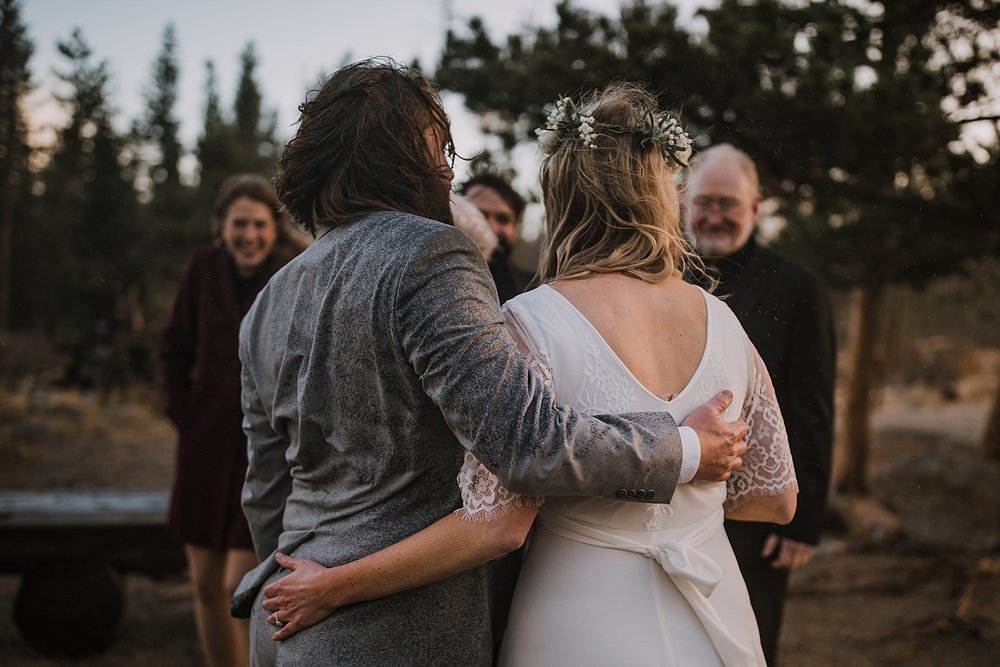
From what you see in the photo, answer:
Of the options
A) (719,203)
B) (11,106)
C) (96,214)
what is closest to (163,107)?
(96,214)

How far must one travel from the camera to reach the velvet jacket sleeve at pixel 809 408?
2.92 metres

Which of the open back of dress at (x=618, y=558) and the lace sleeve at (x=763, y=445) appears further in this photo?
the lace sleeve at (x=763, y=445)

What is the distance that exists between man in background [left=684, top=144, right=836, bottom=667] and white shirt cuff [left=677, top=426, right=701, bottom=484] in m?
1.36

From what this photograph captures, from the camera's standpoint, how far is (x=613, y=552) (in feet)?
5.62

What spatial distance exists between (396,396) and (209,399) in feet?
7.51

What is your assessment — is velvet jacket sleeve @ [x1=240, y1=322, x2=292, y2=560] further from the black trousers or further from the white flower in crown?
the black trousers

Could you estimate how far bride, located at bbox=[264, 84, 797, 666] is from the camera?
1585 mm

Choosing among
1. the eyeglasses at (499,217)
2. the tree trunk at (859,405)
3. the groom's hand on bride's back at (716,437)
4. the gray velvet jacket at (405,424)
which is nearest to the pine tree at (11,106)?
the eyeglasses at (499,217)

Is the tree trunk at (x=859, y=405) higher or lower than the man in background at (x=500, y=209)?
lower

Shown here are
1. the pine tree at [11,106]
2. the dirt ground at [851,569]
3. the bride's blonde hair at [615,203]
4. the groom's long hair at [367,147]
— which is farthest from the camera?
the pine tree at [11,106]

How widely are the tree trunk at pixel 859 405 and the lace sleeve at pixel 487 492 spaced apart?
8.75 metres

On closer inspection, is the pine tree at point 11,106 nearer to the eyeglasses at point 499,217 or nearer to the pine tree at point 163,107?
the pine tree at point 163,107

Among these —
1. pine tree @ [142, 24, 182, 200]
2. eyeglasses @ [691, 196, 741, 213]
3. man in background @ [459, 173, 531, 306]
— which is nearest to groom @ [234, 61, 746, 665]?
eyeglasses @ [691, 196, 741, 213]

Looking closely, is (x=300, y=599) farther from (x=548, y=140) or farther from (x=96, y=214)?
(x=96, y=214)
